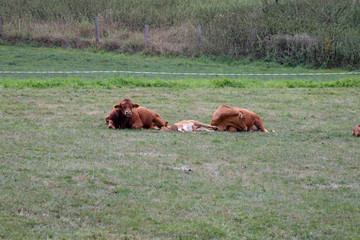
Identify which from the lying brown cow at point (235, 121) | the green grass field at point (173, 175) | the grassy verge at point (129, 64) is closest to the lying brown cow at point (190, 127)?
the lying brown cow at point (235, 121)

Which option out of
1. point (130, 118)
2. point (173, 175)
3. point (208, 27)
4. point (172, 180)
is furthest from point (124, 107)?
point (208, 27)

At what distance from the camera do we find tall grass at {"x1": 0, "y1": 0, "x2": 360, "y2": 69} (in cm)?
2761

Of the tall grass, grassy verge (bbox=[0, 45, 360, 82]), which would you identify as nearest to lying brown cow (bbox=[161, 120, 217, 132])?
grassy verge (bbox=[0, 45, 360, 82])

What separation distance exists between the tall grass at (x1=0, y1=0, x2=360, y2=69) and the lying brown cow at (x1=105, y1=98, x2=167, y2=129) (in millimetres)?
17798

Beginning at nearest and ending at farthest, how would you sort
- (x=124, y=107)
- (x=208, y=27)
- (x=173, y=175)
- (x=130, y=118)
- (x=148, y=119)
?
(x=173, y=175) → (x=124, y=107) → (x=130, y=118) → (x=148, y=119) → (x=208, y=27)

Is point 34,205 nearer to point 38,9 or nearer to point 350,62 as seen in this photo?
point 350,62

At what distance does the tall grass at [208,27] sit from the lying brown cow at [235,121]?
55.4ft

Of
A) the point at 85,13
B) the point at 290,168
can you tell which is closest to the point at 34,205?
the point at 290,168

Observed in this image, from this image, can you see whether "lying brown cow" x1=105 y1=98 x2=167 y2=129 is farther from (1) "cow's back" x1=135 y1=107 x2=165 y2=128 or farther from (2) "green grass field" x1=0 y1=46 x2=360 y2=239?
(2) "green grass field" x1=0 y1=46 x2=360 y2=239

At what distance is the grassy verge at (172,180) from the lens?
5.46 meters

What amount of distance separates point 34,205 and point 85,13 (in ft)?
104

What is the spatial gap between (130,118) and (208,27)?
68.6 feet

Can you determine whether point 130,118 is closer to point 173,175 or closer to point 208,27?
point 173,175

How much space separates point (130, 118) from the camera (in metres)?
11.4
